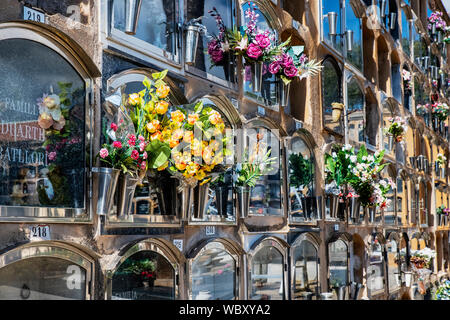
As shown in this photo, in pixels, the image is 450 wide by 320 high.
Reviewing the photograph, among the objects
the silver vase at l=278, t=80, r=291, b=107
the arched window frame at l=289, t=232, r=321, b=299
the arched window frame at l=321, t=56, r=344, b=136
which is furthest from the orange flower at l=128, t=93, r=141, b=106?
the arched window frame at l=321, t=56, r=344, b=136

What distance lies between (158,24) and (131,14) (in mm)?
687

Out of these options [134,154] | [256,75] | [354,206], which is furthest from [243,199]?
[354,206]

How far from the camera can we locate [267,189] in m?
7.57

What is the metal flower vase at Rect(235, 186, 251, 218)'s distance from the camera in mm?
6523

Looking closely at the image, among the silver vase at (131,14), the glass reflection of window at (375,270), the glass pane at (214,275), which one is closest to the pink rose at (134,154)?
the silver vase at (131,14)

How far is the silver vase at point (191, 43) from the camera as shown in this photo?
5.70 metres

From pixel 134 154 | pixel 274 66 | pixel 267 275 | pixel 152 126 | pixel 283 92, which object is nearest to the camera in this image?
pixel 134 154

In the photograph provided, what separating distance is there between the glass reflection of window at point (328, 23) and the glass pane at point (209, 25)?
320cm

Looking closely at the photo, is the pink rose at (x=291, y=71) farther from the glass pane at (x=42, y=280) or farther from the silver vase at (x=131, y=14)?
the glass pane at (x=42, y=280)

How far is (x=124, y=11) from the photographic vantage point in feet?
16.4

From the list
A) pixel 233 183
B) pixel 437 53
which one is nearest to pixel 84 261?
pixel 233 183

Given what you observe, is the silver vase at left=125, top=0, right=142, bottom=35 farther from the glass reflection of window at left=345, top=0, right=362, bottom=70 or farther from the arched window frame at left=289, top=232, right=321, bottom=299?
the glass reflection of window at left=345, top=0, right=362, bottom=70

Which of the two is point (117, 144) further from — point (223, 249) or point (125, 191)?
point (223, 249)

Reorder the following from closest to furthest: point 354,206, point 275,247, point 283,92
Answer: point 275,247
point 283,92
point 354,206
